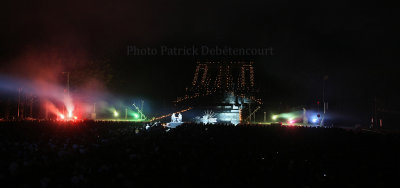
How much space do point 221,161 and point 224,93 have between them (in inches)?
1517

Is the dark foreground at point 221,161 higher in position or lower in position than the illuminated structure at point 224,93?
lower

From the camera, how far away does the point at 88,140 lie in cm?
987

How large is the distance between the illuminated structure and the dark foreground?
1535cm

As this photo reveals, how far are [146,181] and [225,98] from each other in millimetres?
36479

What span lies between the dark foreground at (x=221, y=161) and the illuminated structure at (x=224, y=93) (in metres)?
15.4

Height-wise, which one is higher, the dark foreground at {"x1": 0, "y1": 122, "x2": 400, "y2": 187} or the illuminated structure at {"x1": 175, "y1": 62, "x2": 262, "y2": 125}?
the illuminated structure at {"x1": 175, "y1": 62, "x2": 262, "y2": 125}

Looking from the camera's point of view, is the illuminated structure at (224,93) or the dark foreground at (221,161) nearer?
the dark foreground at (221,161)

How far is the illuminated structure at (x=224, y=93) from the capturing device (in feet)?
96.7

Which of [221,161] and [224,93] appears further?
[224,93]

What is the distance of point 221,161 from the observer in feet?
20.8

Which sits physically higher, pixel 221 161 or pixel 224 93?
pixel 224 93

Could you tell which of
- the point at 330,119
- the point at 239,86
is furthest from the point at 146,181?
the point at 239,86

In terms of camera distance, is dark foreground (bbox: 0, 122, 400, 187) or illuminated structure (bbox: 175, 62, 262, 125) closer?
dark foreground (bbox: 0, 122, 400, 187)

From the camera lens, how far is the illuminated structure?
2947 centimetres
